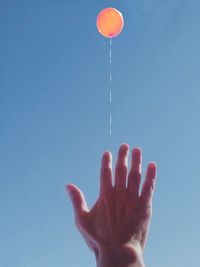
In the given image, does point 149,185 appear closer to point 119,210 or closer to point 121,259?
point 119,210

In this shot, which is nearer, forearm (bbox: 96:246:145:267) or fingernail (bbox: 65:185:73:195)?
forearm (bbox: 96:246:145:267)

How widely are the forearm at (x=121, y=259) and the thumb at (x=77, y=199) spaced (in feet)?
1.31

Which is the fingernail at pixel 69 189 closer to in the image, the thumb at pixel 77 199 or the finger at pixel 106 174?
the thumb at pixel 77 199

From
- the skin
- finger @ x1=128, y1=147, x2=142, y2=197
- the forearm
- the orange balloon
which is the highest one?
the orange balloon

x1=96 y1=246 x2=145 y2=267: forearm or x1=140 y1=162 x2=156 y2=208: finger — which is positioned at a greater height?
x1=140 y1=162 x2=156 y2=208: finger

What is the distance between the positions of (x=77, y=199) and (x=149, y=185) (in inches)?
18.9

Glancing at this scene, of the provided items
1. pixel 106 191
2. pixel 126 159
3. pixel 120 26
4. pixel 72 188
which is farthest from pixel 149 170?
pixel 120 26

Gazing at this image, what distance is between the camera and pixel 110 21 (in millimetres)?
7395

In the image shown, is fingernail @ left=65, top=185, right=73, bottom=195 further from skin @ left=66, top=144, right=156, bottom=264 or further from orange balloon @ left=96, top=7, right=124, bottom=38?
orange balloon @ left=96, top=7, right=124, bottom=38

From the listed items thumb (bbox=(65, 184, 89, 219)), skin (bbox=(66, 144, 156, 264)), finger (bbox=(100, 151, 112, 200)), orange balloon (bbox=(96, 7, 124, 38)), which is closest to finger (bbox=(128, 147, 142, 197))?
skin (bbox=(66, 144, 156, 264))

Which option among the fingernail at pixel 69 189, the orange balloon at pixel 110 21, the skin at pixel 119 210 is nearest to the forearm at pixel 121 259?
the skin at pixel 119 210

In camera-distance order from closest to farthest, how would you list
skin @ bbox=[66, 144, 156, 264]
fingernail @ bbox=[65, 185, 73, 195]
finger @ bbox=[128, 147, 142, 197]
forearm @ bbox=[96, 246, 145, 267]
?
forearm @ bbox=[96, 246, 145, 267], skin @ bbox=[66, 144, 156, 264], finger @ bbox=[128, 147, 142, 197], fingernail @ bbox=[65, 185, 73, 195]

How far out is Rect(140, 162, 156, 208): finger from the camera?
98.0 inches

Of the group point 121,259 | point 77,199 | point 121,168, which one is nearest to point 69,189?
point 77,199
